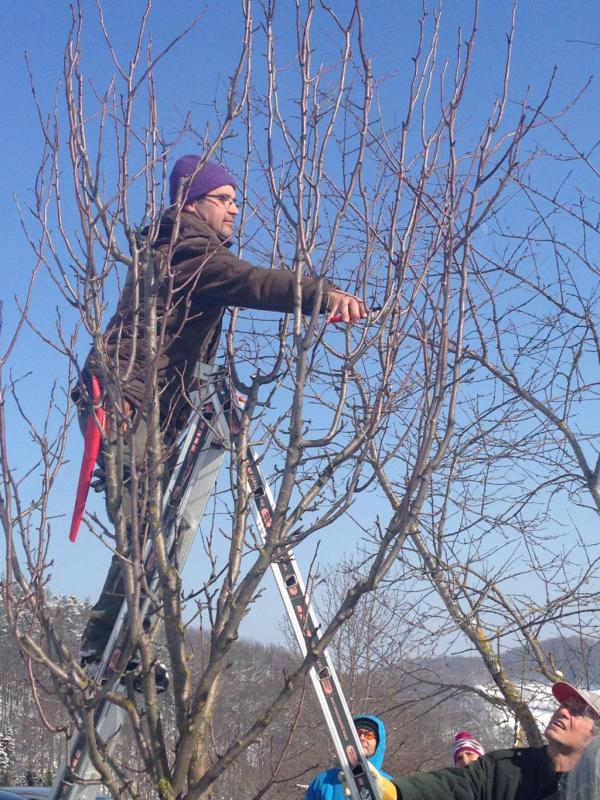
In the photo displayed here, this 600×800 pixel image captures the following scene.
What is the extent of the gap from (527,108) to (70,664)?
2.41 meters

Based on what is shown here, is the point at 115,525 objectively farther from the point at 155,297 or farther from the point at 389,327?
the point at 389,327

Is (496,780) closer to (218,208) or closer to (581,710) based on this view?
(581,710)

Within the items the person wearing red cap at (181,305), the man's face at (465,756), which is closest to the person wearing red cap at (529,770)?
the person wearing red cap at (181,305)

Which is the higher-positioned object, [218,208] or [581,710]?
[218,208]

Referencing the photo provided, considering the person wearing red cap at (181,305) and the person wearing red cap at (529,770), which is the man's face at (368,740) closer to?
the person wearing red cap at (529,770)

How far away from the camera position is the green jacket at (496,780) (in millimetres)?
3207

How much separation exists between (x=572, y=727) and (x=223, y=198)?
7.80 ft

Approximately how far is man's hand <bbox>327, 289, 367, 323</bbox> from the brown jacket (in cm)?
3

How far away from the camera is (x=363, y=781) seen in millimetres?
3012

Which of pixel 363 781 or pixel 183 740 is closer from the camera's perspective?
pixel 183 740

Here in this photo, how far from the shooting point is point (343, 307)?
289 cm

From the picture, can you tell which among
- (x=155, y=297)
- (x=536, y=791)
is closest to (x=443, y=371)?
(x=155, y=297)

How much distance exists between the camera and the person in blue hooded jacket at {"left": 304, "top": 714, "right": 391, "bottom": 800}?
392cm

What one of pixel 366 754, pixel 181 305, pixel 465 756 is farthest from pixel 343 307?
pixel 465 756
